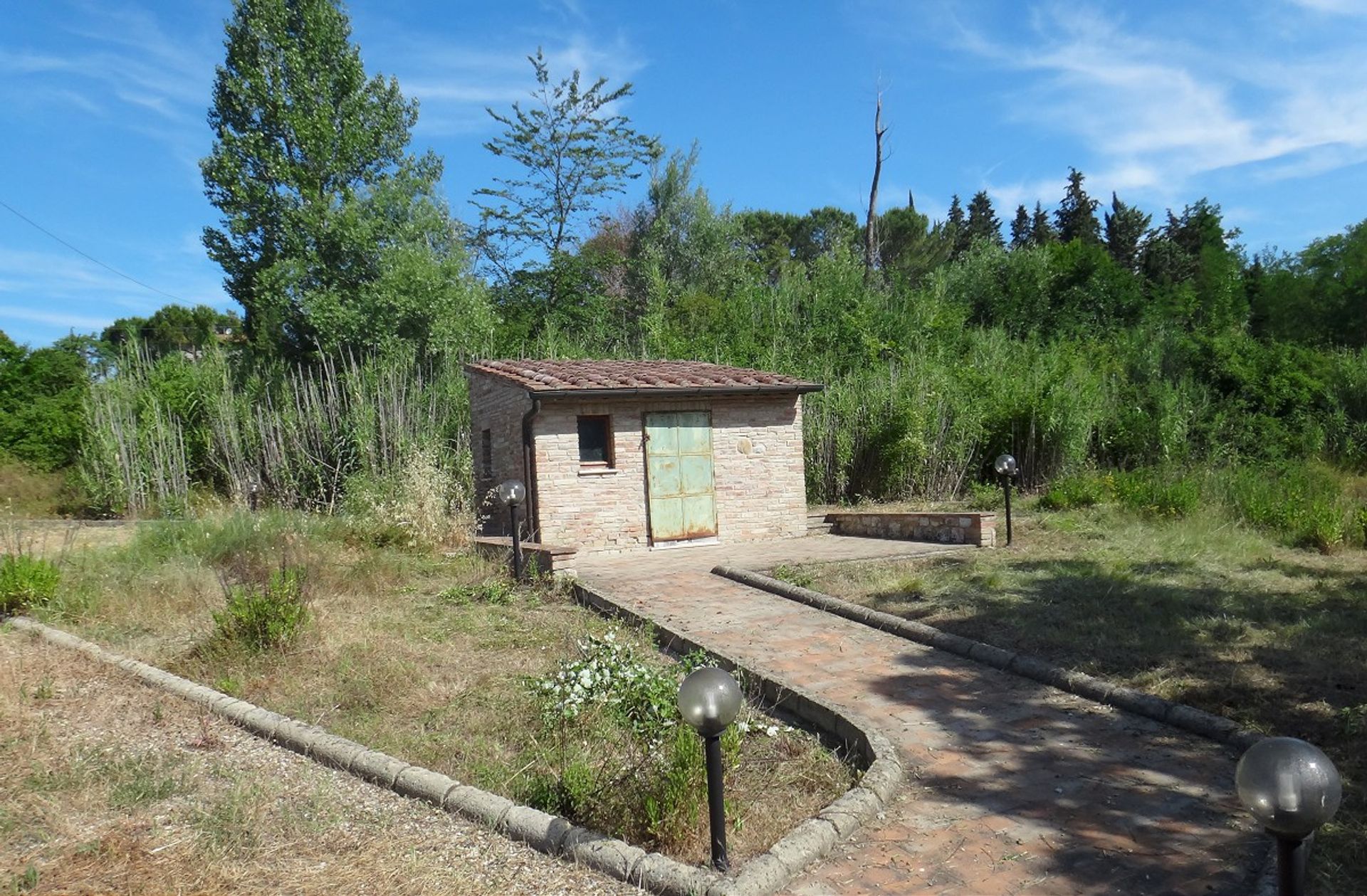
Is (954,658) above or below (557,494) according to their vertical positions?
below

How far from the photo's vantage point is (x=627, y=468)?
1342 centimetres

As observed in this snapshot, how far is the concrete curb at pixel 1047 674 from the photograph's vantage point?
5.31 meters

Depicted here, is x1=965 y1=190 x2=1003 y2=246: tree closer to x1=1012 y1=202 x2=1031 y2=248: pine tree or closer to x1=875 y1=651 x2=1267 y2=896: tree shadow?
x1=1012 y1=202 x2=1031 y2=248: pine tree

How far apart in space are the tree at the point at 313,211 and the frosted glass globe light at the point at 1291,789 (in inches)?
739

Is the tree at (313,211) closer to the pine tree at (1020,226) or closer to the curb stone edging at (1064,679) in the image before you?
the curb stone edging at (1064,679)

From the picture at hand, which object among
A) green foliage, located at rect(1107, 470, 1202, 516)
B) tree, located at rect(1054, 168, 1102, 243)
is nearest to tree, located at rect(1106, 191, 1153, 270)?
tree, located at rect(1054, 168, 1102, 243)

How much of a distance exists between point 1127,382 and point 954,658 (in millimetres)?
15183

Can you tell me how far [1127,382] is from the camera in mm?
19938

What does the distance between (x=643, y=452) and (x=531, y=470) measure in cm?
168

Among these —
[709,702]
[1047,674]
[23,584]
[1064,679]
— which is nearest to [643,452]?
[23,584]

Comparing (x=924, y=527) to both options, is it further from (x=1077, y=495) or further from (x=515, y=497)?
(x=515, y=497)

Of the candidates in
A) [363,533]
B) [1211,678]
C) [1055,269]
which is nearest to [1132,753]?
[1211,678]

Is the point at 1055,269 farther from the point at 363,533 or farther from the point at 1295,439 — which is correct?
the point at 363,533

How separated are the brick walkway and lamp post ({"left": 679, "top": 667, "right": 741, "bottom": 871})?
16.0 inches
